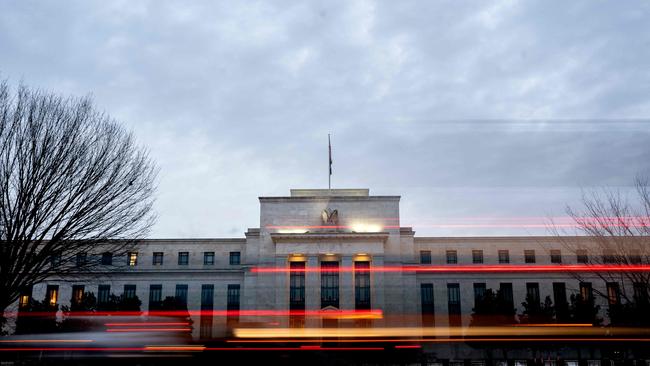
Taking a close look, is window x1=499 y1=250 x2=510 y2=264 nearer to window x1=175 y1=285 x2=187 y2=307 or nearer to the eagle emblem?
the eagle emblem

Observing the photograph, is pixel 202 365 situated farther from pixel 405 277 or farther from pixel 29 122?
pixel 405 277

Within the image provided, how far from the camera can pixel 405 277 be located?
5884 centimetres

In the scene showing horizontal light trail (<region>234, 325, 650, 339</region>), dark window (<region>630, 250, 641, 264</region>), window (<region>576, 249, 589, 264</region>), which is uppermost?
window (<region>576, 249, 589, 264</region>)

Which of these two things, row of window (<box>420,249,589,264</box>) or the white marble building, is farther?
row of window (<box>420,249,589,264</box>)

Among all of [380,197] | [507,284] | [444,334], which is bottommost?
[444,334]

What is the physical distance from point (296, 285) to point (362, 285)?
644cm

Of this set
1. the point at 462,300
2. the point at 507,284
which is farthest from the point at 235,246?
the point at 507,284

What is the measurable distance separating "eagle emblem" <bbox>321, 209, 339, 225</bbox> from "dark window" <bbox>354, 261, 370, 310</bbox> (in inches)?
186

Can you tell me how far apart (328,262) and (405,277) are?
7.85m

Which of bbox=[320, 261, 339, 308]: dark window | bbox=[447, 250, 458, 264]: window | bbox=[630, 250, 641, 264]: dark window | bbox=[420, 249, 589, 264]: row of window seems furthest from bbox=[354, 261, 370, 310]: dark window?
bbox=[630, 250, 641, 264]: dark window

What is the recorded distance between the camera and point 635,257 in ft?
81.7

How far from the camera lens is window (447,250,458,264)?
5994 cm

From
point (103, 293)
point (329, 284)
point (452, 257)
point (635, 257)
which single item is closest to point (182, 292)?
point (103, 293)

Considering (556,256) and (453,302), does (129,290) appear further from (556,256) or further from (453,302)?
(556,256)
